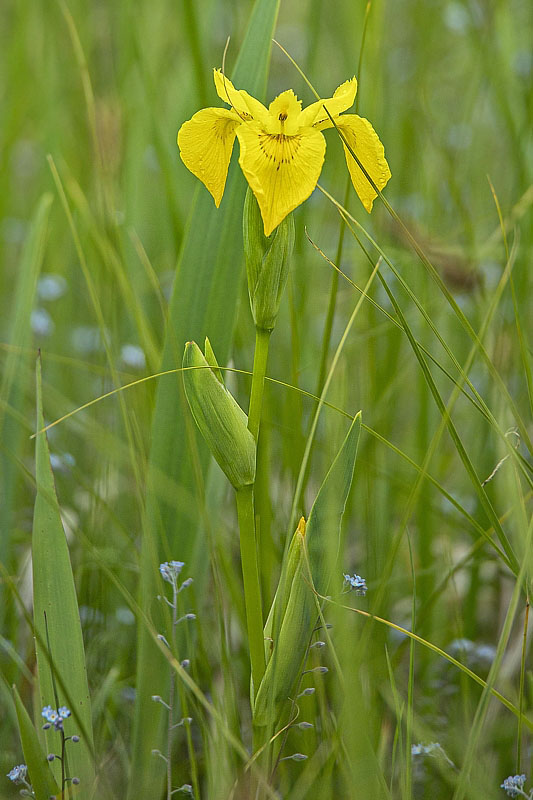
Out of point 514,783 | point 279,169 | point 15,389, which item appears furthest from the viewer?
point 15,389

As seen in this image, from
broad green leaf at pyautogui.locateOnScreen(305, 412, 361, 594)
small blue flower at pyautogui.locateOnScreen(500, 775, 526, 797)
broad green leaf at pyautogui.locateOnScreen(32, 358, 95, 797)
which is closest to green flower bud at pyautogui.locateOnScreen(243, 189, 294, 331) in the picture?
broad green leaf at pyautogui.locateOnScreen(305, 412, 361, 594)

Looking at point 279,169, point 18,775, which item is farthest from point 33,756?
point 279,169

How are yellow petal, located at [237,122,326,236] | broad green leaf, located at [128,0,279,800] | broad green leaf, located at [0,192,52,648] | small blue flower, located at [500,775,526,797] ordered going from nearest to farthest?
yellow petal, located at [237,122,326,236], small blue flower, located at [500,775,526,797], broad green leaf, located at [128,0,279,800], broad green leaf, located at [0,192,52,648]

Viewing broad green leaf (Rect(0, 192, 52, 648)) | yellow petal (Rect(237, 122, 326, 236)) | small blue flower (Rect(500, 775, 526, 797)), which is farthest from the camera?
broad green leaf (Rect(0, 192, 52, 648))

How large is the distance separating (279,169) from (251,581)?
0.38 m

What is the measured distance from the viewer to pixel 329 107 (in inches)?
→ 26.8

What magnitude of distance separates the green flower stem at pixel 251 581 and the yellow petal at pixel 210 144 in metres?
0.29

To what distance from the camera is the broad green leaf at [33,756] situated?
68cm

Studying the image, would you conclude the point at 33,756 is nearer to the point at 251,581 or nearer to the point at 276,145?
the point at 251,581

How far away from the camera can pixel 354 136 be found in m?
0.70

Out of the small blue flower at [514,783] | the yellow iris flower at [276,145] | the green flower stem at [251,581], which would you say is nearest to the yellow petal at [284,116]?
the yellow iris flower at [276,145]

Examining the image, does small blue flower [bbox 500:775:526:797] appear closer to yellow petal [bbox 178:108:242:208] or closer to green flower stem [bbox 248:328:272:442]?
green flower stem [bbox 248:328:272:442]

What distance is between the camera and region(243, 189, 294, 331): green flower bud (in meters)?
0.69

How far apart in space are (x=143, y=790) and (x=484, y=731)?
413mm
